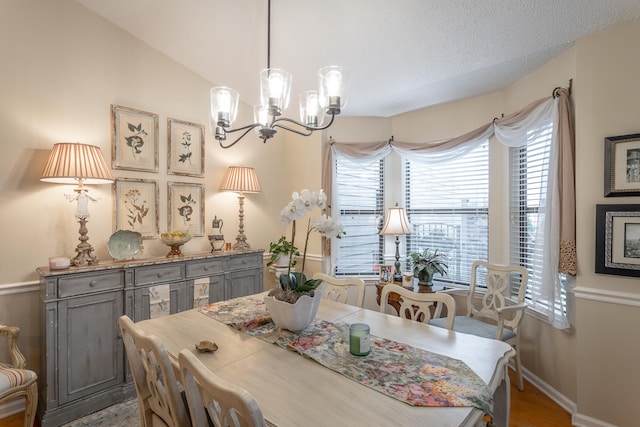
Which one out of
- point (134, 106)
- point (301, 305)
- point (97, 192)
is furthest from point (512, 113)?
point (97, 192)

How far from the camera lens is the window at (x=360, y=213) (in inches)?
154

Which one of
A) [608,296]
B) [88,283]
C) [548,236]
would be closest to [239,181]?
[88,283]

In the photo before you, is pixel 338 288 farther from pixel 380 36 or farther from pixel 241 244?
pixel 380 36

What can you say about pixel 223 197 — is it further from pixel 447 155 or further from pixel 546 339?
pixel 546 339

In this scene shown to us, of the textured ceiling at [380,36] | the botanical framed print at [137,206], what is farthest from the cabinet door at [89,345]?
the textured ceiling at [380,36]

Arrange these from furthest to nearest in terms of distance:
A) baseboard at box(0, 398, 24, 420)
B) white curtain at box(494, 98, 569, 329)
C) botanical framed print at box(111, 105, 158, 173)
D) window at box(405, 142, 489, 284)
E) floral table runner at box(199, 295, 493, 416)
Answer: window at box(405, 142, 489, 284) → botanical framed print at box(111, 105, 158, 173) → white curtain at box(494, 98, 569, 329) → baseboard at box(0, 398, 24, 420) → floral table runner at box(199, 295, 493, 416)

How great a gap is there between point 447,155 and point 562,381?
224cm

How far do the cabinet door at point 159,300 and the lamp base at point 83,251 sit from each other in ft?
1.33

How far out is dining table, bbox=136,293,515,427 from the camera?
0.97 m

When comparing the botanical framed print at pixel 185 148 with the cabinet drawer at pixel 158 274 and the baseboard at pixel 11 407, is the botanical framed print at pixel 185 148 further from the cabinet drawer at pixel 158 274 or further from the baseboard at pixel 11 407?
the baseboard at pixel 11 407

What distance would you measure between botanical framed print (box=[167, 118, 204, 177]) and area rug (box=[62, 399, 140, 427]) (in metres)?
2.03

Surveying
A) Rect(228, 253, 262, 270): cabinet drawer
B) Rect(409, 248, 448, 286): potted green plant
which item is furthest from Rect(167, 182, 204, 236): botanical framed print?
Rect(409, 248, 448, 286): potted green plant

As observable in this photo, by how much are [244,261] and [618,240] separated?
120 inches

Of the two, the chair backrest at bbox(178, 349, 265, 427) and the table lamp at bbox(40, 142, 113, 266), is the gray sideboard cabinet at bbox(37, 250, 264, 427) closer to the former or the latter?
the table lamp at bbox(40, 142, 113, 266)
